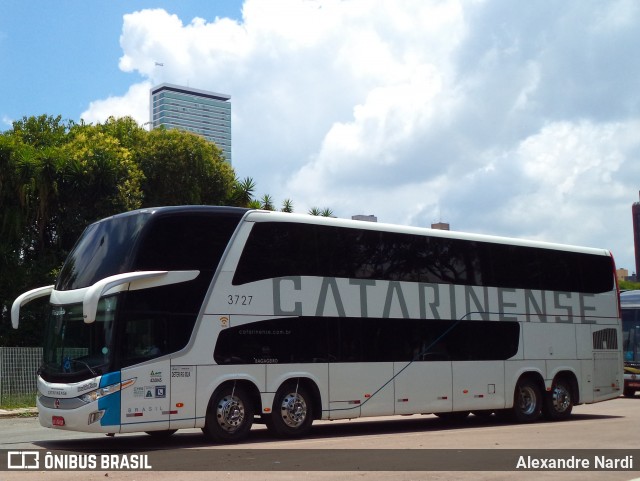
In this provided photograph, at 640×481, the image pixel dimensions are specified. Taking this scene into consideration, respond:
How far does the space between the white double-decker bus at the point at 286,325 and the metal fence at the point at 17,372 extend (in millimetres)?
11680

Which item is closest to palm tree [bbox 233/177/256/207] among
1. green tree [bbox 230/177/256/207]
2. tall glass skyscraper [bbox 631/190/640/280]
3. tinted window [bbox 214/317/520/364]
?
green tree [bbox 230/177/256/207]

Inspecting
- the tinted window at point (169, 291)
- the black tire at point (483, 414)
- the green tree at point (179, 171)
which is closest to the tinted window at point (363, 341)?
the tinted window at point (169, 291)

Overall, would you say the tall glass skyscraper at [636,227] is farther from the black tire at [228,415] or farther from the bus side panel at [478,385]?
the black tire at [228,415]

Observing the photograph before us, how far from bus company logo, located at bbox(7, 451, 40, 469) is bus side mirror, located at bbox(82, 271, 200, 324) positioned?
2147mm

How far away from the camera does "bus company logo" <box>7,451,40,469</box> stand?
1185 cm

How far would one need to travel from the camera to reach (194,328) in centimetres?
1507

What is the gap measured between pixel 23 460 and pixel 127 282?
3.20 meters

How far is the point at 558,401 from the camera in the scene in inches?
852

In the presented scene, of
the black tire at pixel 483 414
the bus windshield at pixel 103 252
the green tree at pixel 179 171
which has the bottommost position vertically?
the black tire at pixel 483 414

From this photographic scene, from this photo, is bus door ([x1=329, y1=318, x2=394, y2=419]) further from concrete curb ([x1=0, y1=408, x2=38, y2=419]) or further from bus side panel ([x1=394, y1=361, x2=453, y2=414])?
concrete curb ([x1=0, y1=408, x2=38, y2=419])

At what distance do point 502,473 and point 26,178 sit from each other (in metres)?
25.5

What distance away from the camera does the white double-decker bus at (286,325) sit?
14422mm

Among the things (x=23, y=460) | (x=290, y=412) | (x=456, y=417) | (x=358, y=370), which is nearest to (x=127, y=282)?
(x=23, y=460)

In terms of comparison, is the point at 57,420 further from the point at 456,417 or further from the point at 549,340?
the point at 549,340
